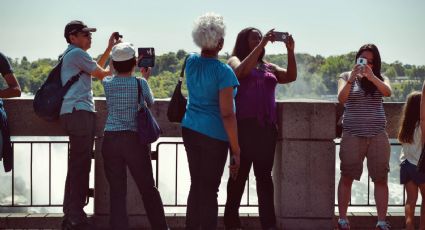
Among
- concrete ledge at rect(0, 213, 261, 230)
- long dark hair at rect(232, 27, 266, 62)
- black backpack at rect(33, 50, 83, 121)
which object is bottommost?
concrete ledge at rect(0, 213, 261, 230)

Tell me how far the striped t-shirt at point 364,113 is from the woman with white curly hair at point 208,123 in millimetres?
1851

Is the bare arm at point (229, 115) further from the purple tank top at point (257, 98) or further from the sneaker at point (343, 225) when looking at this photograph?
the sneaker at point (343, 225)

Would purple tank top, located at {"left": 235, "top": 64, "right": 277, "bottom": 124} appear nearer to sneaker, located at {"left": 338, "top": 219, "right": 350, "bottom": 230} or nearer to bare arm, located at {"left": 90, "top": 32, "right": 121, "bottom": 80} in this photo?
bare arm, located at {"left": 90, "top": 32, "right": 121, "bottom": 80}

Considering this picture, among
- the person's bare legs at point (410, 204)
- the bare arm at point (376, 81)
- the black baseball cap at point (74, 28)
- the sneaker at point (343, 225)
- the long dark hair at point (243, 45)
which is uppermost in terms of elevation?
the black baseball cap at point (74, 28)

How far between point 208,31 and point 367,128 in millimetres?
2150

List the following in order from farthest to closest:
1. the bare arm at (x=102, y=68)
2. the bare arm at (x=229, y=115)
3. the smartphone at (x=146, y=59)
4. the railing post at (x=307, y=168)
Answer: the railing post at (x=307, y=168) < the bare arm at (x=102, y=68) < the smartphone at (x=146, y=59) < the bare arm at (x=229, y=115)

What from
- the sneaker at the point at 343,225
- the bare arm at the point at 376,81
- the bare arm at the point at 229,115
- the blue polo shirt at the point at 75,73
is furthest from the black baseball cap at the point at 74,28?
the sneaker at the point at 343,225

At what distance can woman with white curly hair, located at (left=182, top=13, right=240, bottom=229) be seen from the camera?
4855 millimetres

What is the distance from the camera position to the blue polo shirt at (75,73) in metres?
5.98

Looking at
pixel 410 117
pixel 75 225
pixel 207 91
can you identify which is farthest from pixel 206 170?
pixel 410 117

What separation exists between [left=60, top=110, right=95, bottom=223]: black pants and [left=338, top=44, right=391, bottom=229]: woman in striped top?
225 cm

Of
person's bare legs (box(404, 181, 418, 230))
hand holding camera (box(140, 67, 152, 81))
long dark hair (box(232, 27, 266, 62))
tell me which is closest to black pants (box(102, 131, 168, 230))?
hand holding camera (box(140, 67, 152, 81))

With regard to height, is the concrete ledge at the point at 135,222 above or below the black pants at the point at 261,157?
below

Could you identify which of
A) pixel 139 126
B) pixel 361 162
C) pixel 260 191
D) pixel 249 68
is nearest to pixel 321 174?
pixel 361 162
